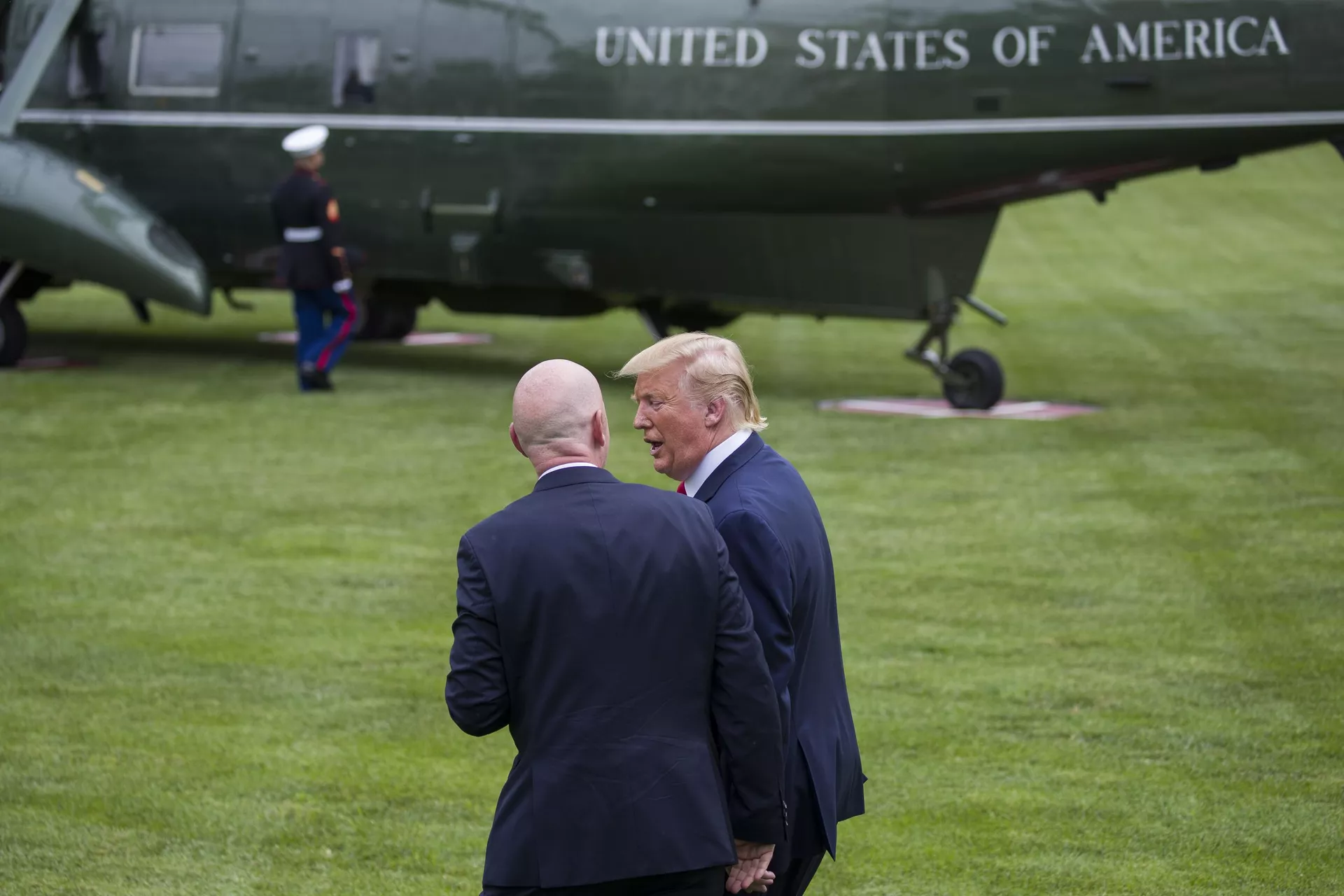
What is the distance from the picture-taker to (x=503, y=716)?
10.6 feet

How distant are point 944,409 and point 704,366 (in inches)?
388

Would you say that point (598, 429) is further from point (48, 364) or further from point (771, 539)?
point (48, 364)

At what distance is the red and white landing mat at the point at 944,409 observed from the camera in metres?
12.7

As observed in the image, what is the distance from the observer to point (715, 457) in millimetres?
3516

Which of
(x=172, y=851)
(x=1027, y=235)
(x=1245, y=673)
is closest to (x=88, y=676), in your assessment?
(x=172, y=851)

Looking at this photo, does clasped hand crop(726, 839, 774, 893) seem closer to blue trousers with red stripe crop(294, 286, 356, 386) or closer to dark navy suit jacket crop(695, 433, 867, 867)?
dark navy suit jacket crop(695, 433, 867, 867)

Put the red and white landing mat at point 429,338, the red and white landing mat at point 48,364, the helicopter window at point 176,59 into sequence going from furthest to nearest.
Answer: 1. the red and white landing mat at point 429,338
2. the red and white landing mat at point 48,364
3. the helicopter window at point 176,59

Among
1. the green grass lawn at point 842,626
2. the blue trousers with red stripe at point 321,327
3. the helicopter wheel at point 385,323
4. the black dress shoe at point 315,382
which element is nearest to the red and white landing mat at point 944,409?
the green grass lawn at point 842,626

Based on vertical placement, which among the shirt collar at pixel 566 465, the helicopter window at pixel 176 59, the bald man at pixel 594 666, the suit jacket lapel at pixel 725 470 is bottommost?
the helicopter window at pixel 176 59

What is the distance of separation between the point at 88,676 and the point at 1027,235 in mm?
26594

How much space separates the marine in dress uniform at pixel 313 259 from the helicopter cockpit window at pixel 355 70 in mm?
342

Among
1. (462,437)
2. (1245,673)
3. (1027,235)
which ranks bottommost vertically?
(1027,235)

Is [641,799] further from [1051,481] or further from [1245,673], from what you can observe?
Answer: [1051,481]

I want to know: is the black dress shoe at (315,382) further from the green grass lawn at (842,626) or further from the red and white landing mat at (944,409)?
the red and white landing mat at (944,409)
